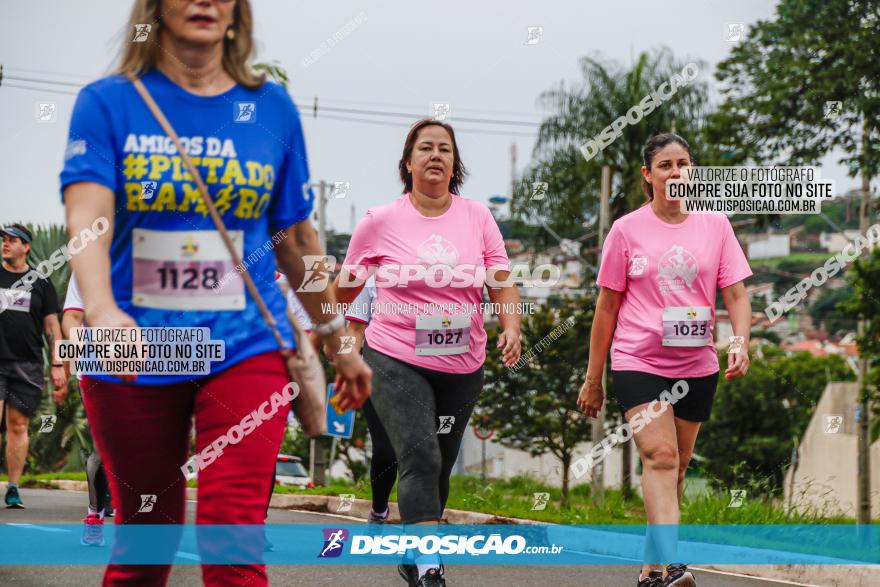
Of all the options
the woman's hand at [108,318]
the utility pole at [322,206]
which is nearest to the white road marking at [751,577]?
the woman's hand at [108,318]

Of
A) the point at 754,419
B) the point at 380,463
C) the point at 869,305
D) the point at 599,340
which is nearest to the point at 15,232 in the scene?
the point at 380,463

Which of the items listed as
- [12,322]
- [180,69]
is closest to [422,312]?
[180,69]

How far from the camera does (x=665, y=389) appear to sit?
5.64 metres

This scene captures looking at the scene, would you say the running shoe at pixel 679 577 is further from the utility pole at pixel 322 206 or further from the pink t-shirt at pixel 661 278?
the utility pole at pixel 322 206

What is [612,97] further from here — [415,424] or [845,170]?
[415,424]

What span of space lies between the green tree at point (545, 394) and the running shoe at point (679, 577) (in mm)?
17720

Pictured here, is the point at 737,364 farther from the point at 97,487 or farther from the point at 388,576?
the point at 97,487

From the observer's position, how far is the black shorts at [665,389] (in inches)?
221

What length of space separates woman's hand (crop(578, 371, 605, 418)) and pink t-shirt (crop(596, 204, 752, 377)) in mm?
158

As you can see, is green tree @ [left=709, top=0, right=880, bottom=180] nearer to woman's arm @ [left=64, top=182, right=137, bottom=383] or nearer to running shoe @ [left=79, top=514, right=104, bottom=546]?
running shoe @ [left=79, top=514, right=104, bottom=546]

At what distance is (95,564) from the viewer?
6.72m

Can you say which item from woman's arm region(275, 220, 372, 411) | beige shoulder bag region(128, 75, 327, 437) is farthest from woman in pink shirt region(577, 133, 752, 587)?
beige shoulder bag region(128, 75, 327, 437)

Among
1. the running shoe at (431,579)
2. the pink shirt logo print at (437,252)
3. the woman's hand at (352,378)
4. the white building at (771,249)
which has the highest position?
the white building at (771,249)

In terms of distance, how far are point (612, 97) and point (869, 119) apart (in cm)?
811
